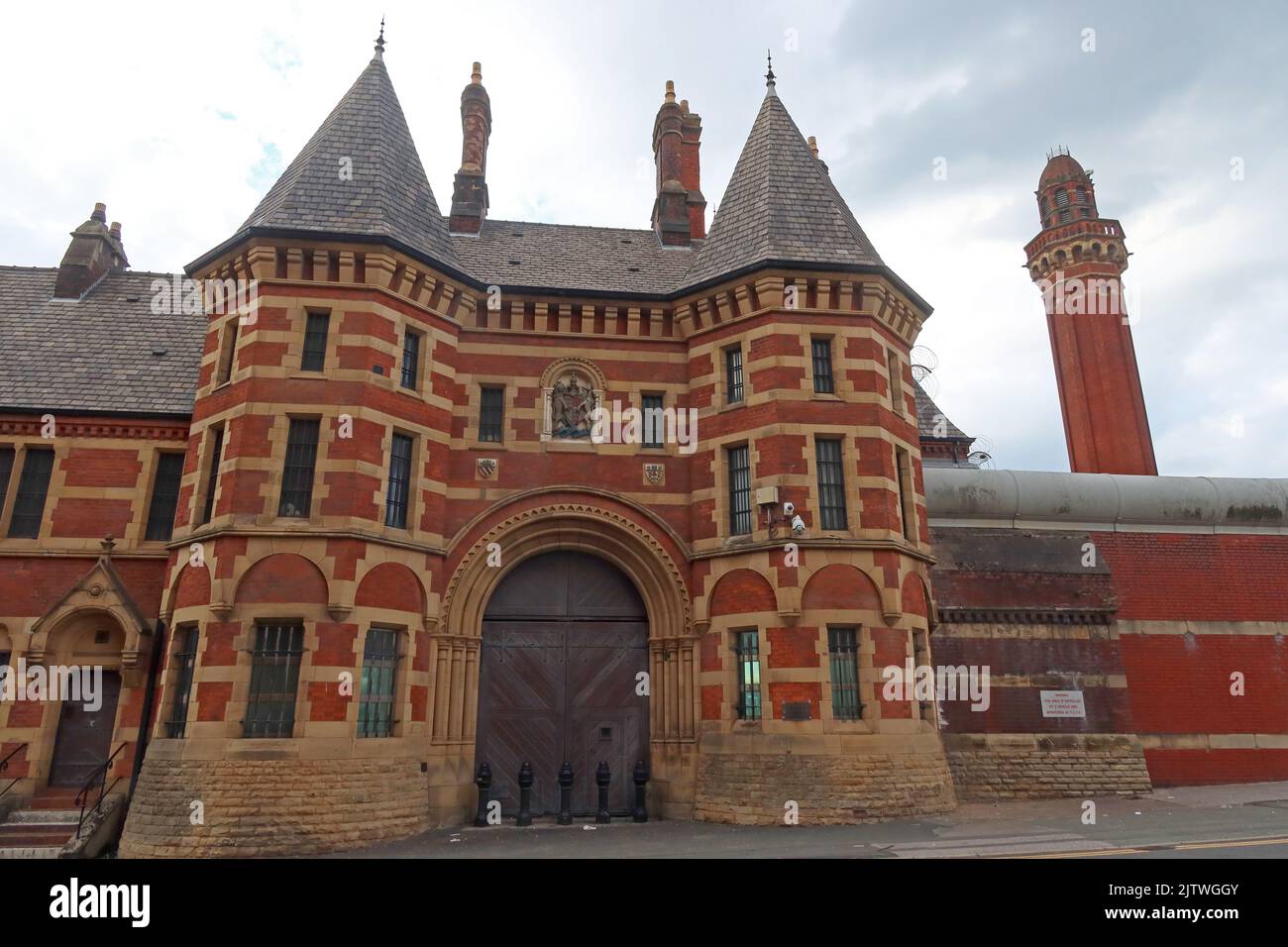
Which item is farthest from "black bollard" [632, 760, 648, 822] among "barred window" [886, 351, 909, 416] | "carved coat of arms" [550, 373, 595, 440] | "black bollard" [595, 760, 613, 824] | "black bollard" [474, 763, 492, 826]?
"barred window" [886, 351, 909, 416]

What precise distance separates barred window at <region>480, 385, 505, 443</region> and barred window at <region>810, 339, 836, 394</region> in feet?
24.1

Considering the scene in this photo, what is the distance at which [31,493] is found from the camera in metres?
17.8

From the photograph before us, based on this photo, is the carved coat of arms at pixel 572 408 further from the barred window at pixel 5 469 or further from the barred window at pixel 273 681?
the barred window at pixel 5 469

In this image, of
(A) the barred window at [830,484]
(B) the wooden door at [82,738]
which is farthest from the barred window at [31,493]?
(A) the barred window at [830,484]

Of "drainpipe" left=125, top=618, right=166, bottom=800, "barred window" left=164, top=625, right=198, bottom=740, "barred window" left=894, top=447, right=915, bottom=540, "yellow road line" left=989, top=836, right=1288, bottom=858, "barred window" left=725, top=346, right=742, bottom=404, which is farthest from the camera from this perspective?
"barred window" left=725, top=346, right=742, bottom=404

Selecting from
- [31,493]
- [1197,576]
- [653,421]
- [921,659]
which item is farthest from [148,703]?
[1197,576]

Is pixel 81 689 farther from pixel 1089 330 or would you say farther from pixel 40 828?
pixel 1089 330

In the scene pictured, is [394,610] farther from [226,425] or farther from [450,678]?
[226,425]

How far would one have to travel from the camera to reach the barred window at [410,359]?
16.8 meters

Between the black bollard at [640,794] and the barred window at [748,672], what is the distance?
2435 millimetres

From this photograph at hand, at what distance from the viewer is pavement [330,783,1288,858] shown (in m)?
10.9

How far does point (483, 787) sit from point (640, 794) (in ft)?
10.8

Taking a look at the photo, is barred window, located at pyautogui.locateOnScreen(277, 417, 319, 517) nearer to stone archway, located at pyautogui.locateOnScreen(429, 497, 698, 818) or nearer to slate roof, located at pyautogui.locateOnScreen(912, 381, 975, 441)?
stone archway, located at pyautogui.locateOnScreen(429, 497, 698, 818)
